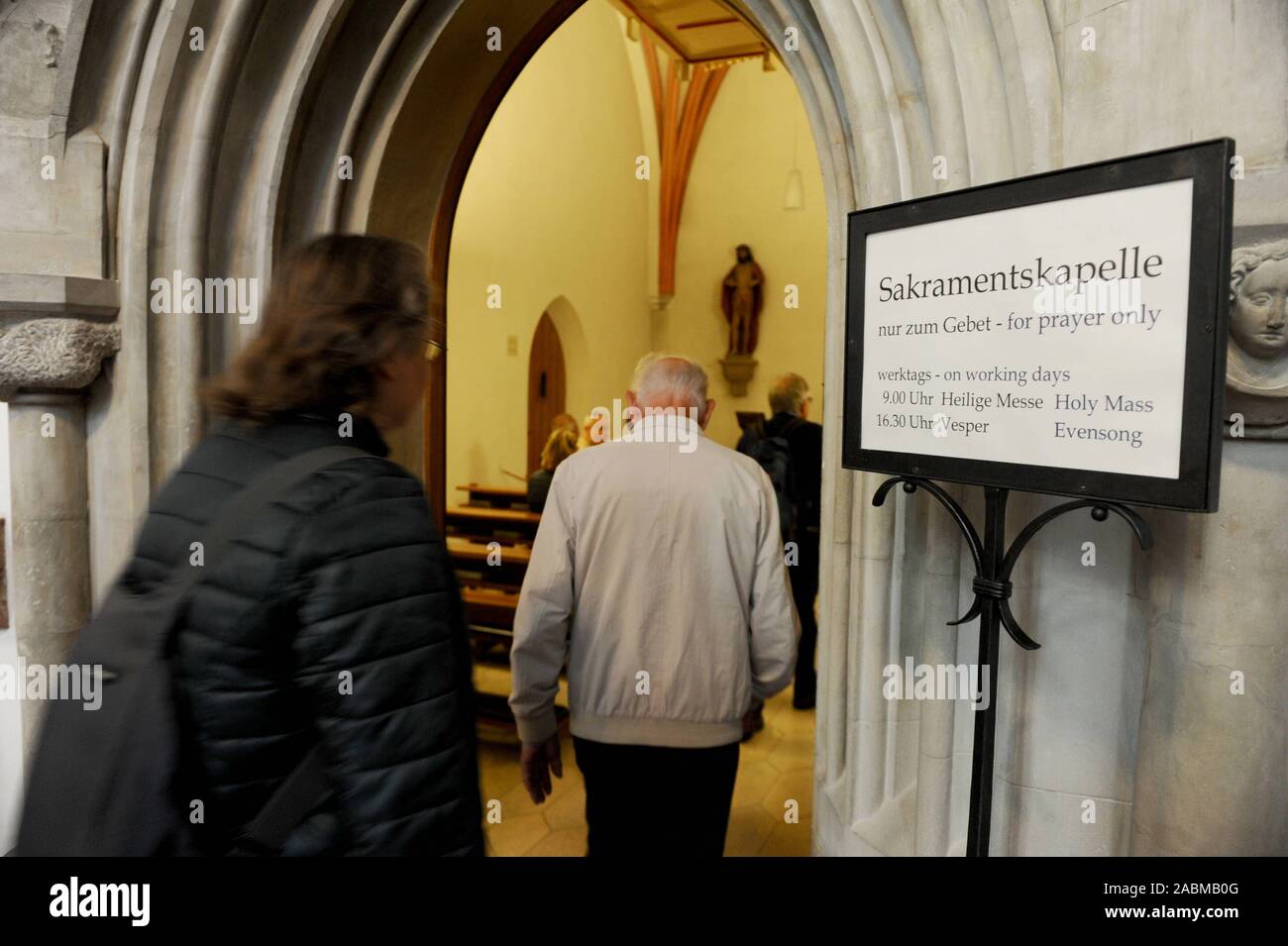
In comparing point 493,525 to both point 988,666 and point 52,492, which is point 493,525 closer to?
point 52,492

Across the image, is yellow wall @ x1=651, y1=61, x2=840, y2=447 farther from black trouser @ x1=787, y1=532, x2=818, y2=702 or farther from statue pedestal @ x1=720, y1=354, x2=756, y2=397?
black trouser @ x1=787, y1=532, x2=818, y2=702

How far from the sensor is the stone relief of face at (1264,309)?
1181 mm

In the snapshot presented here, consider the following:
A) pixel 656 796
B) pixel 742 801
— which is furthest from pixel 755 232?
pixel 656 796

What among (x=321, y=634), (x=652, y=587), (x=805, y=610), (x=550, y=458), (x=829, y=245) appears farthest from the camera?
(x=550, y=458)

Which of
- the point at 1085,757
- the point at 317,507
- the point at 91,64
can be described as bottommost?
the point at 1085,757

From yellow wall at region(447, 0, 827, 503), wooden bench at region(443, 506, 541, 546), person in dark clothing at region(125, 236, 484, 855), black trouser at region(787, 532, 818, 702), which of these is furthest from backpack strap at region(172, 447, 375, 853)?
yellow wall at region(447, 0, 827, 503)

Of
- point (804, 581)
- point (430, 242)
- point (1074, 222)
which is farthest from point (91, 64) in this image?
point (804, 581)

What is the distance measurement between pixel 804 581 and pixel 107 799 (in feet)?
11.8

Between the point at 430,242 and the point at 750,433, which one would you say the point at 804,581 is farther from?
the point at 430,242

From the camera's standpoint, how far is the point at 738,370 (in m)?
9.85

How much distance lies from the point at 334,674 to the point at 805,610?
11.5 ft

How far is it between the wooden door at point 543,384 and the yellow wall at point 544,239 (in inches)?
5.3

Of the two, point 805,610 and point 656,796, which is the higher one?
point 656,796
